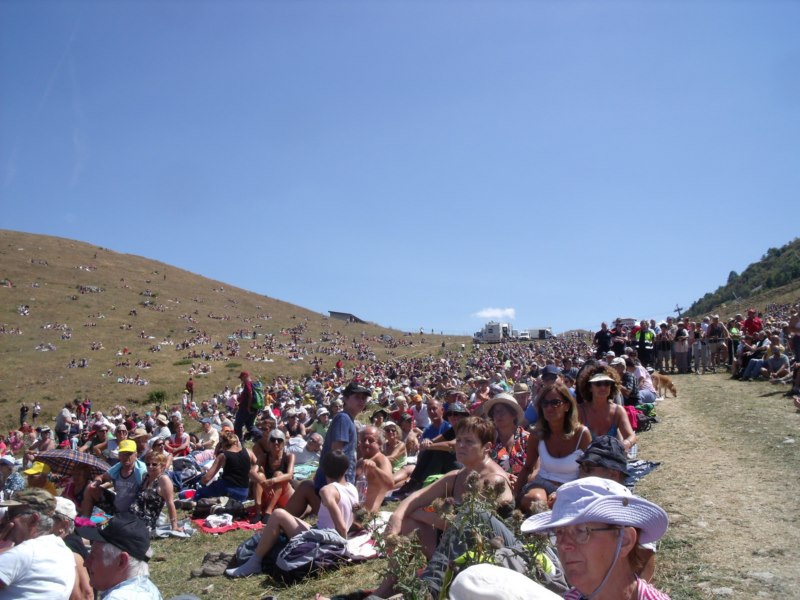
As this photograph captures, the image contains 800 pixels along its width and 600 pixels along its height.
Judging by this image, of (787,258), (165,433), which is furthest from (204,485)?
(787,258)

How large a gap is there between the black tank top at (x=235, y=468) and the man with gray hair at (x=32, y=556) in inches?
188

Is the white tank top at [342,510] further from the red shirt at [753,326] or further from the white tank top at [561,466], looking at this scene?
the red shirt at [753,326]

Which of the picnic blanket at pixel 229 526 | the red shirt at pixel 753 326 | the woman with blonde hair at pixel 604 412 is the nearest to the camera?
the woman with blonde hair at pixel 604 412

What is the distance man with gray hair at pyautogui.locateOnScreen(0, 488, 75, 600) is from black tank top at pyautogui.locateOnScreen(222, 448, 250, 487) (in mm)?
4770

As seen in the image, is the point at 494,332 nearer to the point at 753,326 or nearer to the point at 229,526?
the point at 753,326

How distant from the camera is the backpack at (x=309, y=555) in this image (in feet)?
17.2

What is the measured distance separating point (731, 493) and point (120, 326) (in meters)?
62.1

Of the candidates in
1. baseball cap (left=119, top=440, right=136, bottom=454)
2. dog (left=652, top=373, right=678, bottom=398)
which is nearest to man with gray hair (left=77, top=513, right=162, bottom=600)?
baseball cap (left=119, top=440, right=136, bottom=454)

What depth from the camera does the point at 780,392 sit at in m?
11.5

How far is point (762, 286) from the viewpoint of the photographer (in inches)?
1852

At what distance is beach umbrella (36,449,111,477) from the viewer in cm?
765

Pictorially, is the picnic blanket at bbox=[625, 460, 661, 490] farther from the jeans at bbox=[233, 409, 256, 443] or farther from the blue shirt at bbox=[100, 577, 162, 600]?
the jeans at bbox=[233, 409, 256, 443]

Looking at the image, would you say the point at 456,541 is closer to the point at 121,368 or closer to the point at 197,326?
the point at 121,368

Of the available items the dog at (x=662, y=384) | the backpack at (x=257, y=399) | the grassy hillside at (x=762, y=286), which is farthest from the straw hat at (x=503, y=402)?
the grassy hillside at (x=762, y=286)
